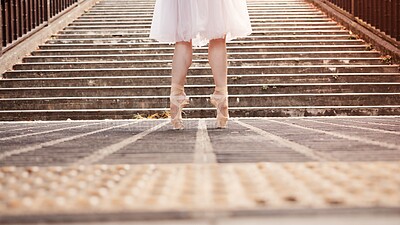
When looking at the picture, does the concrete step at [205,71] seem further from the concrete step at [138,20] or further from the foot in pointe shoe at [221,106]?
the foot in pointe shoe at [221,106]

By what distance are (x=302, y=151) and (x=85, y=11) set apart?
8.87 m

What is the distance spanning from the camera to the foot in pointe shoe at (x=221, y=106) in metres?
3.08

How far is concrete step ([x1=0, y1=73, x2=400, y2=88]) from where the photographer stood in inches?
241

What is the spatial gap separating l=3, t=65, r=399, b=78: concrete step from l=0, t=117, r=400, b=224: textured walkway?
420 cm

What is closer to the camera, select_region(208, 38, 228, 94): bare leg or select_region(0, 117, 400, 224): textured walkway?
select_region(0, 117, 400, 224): textured walkway

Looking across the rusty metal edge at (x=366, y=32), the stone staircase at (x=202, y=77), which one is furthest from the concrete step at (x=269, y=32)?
the rusty metal edge at (x=366, y=32)

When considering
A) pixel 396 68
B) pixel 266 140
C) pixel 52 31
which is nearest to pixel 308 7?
pixel 396 68

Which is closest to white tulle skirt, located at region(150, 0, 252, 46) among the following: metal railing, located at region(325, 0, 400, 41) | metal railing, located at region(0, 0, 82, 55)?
metal railing, located at region(0, 0, 82, 55)

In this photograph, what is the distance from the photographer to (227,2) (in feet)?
10.0

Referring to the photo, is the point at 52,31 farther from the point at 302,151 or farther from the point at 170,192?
the point at 170,192

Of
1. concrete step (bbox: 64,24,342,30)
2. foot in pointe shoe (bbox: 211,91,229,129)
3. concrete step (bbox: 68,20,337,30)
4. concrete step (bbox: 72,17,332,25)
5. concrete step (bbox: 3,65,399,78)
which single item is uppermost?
concrete step (bbox: 72,17,332,25)

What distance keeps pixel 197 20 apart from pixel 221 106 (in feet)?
1.69

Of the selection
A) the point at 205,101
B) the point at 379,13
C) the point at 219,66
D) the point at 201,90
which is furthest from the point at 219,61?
the point at 379,13

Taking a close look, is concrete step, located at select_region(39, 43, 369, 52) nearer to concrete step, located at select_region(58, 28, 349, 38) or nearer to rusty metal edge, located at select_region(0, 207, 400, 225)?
concrete step, located at select_region(58, 28, 349, 38)
